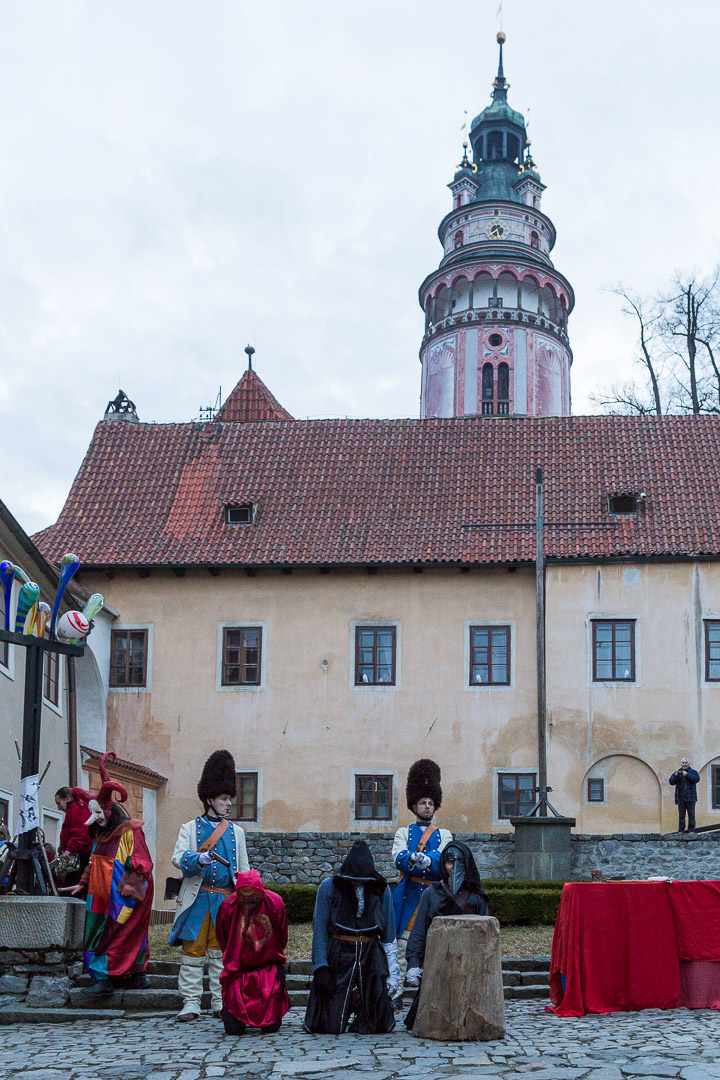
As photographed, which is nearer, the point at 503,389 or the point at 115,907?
the point at 115,907

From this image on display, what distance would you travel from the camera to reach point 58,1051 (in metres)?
8.71

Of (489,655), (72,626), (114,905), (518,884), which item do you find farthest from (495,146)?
(114,905)

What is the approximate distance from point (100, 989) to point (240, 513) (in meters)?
16.5

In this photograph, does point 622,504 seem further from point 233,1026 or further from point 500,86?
point 500,86

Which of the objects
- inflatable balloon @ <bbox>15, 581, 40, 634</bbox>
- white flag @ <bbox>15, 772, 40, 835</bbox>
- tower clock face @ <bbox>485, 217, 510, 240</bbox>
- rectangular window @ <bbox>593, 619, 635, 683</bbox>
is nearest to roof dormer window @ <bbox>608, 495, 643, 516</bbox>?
rectangular window @ <bbox>593, 619, 635, 683</bbox>

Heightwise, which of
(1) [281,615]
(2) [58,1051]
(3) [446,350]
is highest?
(3) [446,350]

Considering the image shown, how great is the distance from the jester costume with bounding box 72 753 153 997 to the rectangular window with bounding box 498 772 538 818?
13.8 metres

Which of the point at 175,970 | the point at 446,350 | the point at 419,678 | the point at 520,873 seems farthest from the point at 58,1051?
the point at 446,350

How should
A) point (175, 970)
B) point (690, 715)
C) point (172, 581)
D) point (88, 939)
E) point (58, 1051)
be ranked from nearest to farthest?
1. point (58, 1051)
2. point (88, 939)
3. point (175, 970)
4. point (690, 715)
5. point (172, 581)

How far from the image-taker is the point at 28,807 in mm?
11234

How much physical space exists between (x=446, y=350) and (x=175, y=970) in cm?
4040

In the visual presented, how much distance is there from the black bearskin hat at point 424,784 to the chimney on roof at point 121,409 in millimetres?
21927

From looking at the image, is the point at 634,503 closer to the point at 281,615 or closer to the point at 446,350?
the point at 281,615

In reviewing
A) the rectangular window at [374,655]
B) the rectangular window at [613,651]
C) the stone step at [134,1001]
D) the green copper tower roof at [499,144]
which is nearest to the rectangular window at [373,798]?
the rectangular window at [374,655]
